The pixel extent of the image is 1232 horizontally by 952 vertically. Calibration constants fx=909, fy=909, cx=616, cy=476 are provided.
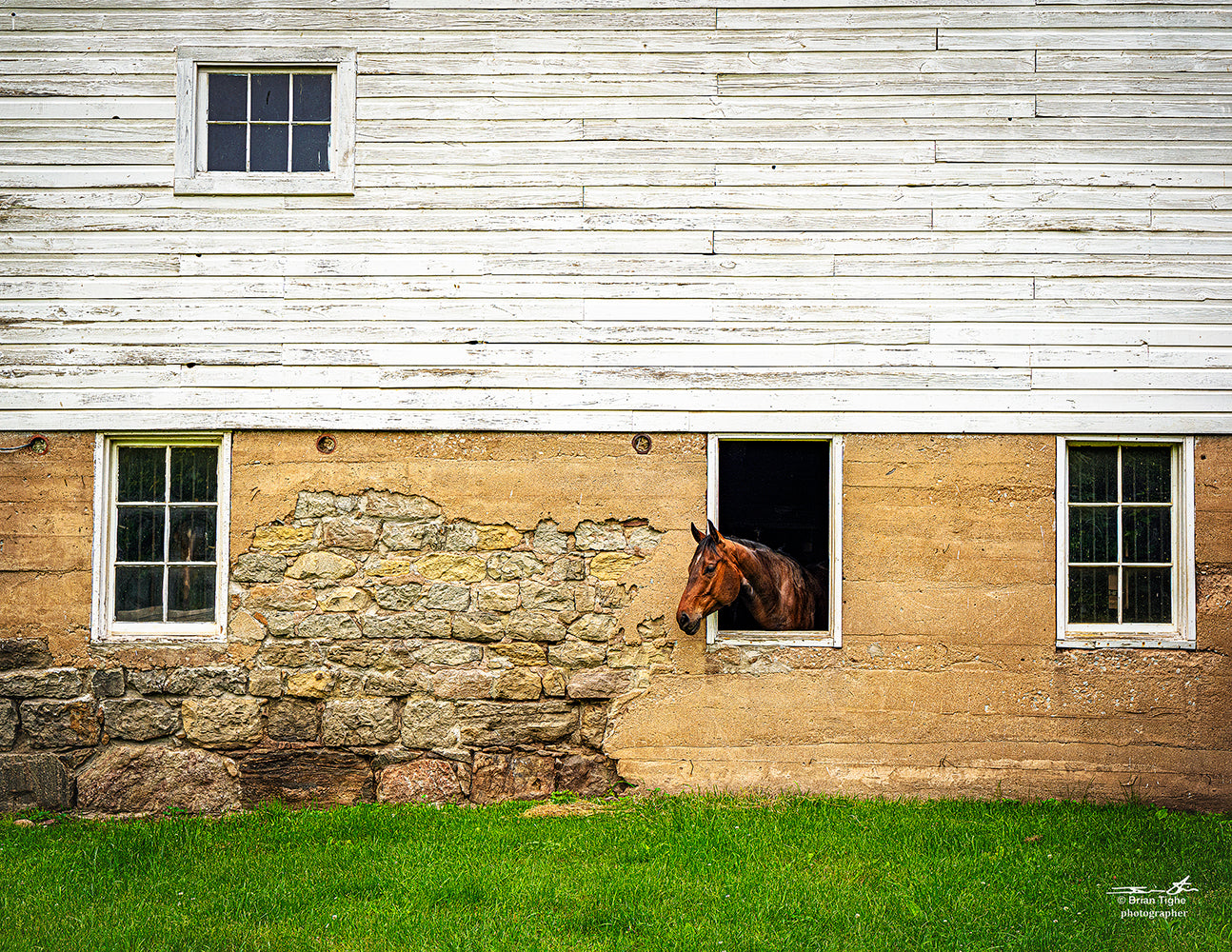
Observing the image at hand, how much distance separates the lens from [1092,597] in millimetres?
6359

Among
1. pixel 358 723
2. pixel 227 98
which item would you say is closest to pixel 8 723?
pixel 358 723

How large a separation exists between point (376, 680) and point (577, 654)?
1395 mm

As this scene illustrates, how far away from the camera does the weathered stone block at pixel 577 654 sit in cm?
625

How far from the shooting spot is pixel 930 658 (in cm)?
624

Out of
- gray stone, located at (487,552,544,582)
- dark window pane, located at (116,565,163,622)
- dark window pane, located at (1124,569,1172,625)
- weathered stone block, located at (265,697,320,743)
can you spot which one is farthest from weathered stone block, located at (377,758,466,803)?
dark window pane, located at (1124,569,1172,625)

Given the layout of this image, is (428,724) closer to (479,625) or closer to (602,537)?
(479,625)

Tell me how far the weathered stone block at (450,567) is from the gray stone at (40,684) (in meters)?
2.47

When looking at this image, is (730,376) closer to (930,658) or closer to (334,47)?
(930,658)

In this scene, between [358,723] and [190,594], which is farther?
[190,594]

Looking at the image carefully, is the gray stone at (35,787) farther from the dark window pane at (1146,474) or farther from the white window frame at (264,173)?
the dark window pane at (1146,474)

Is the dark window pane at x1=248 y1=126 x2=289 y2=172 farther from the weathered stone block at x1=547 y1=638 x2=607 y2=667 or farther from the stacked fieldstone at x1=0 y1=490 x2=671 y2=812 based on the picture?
the weathered stone block at x1=547 y1=638 x2=607 y2=667

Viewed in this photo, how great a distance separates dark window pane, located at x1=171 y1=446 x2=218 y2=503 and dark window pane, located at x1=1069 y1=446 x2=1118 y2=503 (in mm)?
6057

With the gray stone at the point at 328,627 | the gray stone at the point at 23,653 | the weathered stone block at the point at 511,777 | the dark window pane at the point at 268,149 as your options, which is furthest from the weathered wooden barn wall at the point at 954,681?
the dark window pane at the point at 268,149

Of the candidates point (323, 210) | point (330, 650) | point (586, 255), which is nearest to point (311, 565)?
point (330, 650)
